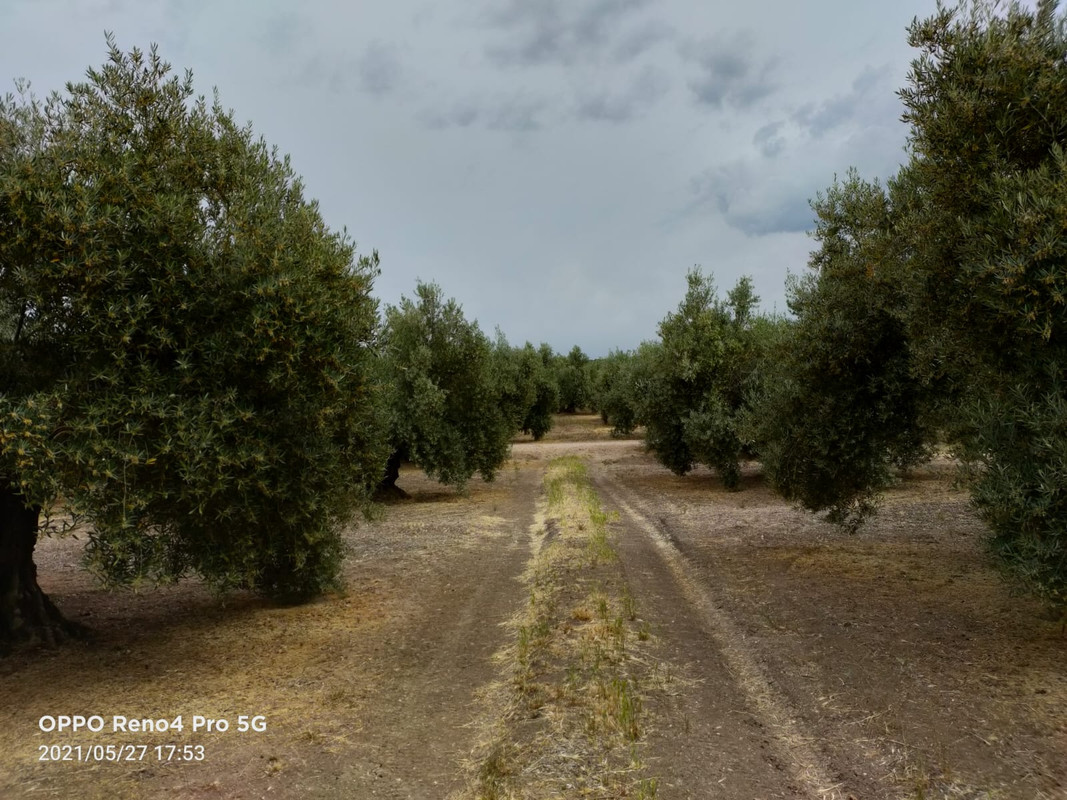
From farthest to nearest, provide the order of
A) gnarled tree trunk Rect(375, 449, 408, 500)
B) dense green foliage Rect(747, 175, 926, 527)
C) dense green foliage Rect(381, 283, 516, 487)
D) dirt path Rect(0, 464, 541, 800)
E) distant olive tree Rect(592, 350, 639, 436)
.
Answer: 1. distant olive tree Rect(592, 350, 639, 436)
2. gnarled tree trunk Rect(375, 449, 408, 500)
3. dense green foliage Rect(381, 283, 516, 487)
4. dense green foliage Rect(747, 175, 926, 527)
5. dirt path Rect(0, 464, 541, 800)

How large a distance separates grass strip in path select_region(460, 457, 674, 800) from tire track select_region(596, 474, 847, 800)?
3.20ft

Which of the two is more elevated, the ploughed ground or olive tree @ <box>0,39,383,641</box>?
olive tree @ <box>0,39,383,641</box>

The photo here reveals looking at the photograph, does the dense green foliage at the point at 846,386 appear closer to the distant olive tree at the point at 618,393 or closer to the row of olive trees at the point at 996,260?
the row of olive trees at the point at 996,260

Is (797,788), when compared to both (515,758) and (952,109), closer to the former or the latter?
(515,758)

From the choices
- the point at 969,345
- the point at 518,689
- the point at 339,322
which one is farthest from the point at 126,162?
the point at 969,345

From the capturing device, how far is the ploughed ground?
6.07 meters

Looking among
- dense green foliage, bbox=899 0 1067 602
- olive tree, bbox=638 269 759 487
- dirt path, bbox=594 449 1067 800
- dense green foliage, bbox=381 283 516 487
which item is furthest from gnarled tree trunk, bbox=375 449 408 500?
dense green foliage, bbox=899 0 1067 602

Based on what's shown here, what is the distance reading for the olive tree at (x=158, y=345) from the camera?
24.8 ft

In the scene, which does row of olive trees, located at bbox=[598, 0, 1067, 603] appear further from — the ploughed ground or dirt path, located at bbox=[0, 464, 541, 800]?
dirt path, located at bbox=[0, 464, 541, 800]

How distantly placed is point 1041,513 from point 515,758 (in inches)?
221

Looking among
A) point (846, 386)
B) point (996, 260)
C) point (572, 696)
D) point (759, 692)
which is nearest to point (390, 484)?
point (846, 386)

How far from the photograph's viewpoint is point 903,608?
10.5 meters

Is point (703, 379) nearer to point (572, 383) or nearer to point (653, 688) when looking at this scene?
point (653, 688)

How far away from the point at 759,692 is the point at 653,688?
3.81ft
